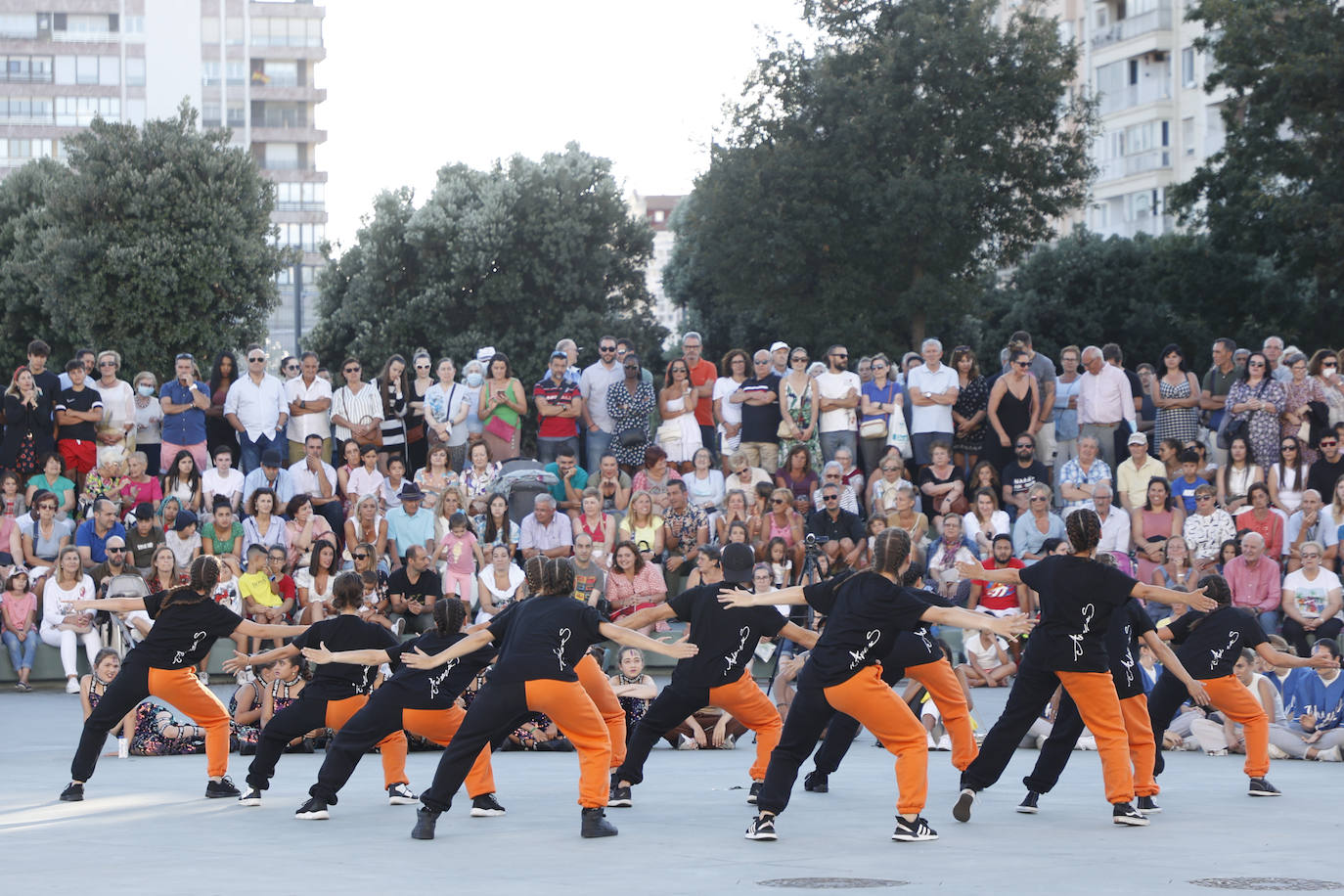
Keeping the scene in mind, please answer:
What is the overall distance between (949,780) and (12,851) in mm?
5892

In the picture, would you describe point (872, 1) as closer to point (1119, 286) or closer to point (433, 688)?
point (1119, 286)

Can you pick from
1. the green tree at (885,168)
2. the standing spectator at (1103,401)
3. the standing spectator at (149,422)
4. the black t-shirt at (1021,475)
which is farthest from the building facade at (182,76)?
the black t-shirt at (1021,475)

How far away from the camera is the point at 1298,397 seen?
17.6 metres

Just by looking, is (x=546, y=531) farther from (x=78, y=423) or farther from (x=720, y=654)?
(x=720, y=654)

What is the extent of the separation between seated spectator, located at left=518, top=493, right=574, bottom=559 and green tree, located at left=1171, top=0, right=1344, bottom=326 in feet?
63.4

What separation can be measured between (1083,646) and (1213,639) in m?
1.80

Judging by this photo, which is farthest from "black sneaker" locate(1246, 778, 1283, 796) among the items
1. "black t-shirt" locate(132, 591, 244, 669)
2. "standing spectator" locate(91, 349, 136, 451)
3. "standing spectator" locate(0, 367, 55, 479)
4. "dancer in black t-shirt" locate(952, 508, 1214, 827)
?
"standing spectator" locate(0, 367, 55, 479)

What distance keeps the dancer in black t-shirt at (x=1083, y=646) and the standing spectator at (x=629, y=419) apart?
29.8ft

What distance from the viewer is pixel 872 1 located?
36.7 m

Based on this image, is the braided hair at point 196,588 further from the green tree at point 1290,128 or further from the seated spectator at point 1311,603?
the green tree at point 1290,128

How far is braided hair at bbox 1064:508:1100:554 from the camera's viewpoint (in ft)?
30.2

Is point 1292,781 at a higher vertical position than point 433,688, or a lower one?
lower

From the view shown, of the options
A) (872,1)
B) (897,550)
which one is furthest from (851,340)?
(897,550)

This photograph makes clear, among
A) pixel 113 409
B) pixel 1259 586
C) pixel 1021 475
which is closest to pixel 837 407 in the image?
pixel 1021 475
